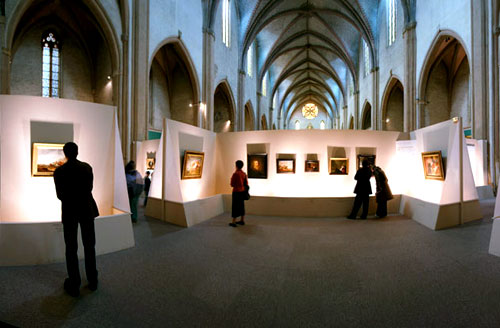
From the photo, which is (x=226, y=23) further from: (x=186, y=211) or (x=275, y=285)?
(x=275, y=285)

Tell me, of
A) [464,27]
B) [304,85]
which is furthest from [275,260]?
[304,85]

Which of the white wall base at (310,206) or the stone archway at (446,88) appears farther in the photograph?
the stone archway at (446,88)

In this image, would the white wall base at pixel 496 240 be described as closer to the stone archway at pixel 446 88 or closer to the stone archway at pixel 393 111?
the stone archway at pixel 446 88

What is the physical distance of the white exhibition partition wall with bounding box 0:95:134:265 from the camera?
357 centimetres

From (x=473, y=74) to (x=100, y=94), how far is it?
17334mm

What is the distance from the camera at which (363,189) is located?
21.4 ft

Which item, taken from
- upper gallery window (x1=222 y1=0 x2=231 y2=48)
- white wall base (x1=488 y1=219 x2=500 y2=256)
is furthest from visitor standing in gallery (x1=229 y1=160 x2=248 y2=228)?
upper gallery window (x1=222 y1=0 x2=231 y2=48)

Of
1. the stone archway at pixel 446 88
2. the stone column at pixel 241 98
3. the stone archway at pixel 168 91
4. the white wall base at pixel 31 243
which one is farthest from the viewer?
the stone column at pixel 241 98

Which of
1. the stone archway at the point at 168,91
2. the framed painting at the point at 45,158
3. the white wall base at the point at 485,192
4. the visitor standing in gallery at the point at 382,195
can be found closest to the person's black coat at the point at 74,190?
the framed painting at the point at 45,158

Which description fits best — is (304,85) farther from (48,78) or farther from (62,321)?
(62,321)

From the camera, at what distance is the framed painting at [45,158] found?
4.11 meters

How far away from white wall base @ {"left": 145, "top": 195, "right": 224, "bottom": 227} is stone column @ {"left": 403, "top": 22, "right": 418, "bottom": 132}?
12.8m

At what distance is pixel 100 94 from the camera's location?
13.7 meters

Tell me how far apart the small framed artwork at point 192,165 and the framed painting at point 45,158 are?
2677 millimetres
